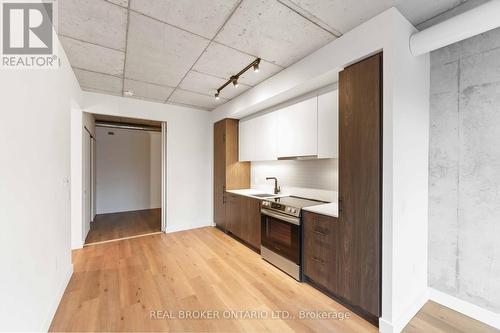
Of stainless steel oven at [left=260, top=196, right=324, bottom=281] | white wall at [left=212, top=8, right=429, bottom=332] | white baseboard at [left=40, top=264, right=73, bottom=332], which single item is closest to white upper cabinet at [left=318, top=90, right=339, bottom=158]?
white wall at [left=212, top=8, right=429, bottom=332]

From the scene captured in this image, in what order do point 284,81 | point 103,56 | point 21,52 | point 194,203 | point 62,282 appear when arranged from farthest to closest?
point 194,203 → point 284,81 → point 103,56 → point 62,282 → point 21,52

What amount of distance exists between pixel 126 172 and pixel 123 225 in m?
2.10

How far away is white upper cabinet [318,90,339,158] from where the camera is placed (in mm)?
2463

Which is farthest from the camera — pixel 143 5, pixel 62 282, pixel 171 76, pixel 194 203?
pixel 194 203

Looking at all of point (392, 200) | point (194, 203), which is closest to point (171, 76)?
point (194, 203)

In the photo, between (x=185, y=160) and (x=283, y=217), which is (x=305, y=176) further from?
(x=185, y=160)

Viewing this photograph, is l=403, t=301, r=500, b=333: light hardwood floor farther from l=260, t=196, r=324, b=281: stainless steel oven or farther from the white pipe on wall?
the white pipe on wall

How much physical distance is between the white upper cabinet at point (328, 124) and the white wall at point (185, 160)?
9.57 ft

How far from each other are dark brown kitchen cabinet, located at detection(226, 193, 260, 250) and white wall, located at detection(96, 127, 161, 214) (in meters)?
3.81

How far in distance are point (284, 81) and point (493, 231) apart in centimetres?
253

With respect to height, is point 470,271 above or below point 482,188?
below

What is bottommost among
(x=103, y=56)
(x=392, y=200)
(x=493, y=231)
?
A: (x=493, y=231)

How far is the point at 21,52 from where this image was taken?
1.57 meters

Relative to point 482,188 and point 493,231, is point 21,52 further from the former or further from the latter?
point 493,231
